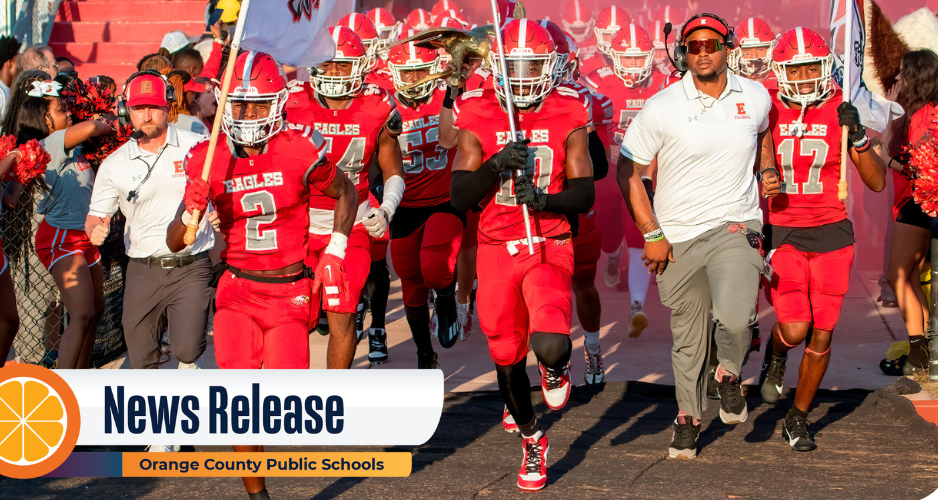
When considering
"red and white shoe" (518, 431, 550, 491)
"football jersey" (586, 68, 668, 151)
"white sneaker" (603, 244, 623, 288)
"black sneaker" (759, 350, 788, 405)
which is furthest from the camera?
"white sneaker" (603, 244, 623, 288)

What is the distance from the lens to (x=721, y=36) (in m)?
6.04

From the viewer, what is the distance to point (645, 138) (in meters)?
6.11

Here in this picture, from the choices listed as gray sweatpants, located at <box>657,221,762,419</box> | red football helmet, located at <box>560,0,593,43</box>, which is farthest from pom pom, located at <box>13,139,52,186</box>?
red football helmet, located at <box>560,0,593,43</box>

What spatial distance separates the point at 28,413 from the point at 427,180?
11.5 ft

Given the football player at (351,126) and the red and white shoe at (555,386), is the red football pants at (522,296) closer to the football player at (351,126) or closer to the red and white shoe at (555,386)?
the red and white shoe at (555,386)

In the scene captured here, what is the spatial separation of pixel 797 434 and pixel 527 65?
2528mm

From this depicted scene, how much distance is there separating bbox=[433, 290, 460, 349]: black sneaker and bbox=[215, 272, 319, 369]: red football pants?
2827 millimetres

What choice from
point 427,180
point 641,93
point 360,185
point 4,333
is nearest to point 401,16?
point 641,93

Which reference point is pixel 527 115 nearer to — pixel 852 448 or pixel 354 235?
pixel 354 235

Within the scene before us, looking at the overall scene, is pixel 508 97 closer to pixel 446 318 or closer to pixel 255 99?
pixel 255 99

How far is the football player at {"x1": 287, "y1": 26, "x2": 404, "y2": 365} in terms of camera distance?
716 cm

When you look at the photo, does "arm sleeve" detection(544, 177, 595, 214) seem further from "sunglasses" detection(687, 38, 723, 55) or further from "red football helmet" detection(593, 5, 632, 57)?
"red football helmet" detection(593, 5, 632, 57)

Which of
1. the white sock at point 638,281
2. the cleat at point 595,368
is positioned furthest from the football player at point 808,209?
the white sock at point 638,281

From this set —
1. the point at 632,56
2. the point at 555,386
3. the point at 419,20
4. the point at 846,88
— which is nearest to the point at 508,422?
the point at 555,386
